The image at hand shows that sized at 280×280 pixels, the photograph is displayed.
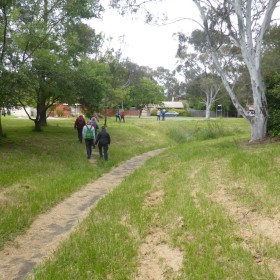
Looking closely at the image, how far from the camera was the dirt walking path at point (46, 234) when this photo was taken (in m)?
4.85

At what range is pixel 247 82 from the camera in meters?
39.5

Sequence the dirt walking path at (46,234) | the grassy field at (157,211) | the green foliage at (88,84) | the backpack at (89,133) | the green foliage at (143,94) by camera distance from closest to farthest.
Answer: the grassy field at (157,211), the dirt walking path at (46,234), the backpack at (89,133), the green foliage at (88,84), the green foliage at (143,94)

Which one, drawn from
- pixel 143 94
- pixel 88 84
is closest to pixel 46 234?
pixel 88 84

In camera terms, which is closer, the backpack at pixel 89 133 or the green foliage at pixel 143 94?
the backpack at pixel 89 133

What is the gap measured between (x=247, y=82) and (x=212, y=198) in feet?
116

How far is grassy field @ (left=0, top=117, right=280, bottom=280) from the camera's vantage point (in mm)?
4414

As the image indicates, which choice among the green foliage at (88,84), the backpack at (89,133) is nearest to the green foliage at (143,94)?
the green foliage at (88,84)

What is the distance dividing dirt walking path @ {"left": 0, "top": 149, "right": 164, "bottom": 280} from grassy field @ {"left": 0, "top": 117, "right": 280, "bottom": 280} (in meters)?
0.24

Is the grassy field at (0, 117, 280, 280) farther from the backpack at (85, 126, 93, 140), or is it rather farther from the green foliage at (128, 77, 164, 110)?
the green foliage at (128, 77, 164, 110)

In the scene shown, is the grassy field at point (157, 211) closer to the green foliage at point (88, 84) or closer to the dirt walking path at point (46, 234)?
the dirt walking path at point (46, 234)

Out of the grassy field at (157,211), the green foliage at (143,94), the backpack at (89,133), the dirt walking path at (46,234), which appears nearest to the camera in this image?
the grassy field at (157,211)

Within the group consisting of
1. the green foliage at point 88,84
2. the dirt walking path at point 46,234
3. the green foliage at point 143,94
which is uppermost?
the green foliage at point 143,94

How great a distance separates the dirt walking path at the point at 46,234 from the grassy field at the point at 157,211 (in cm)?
24

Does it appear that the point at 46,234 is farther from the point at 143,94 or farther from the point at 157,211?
the point at 143,94
